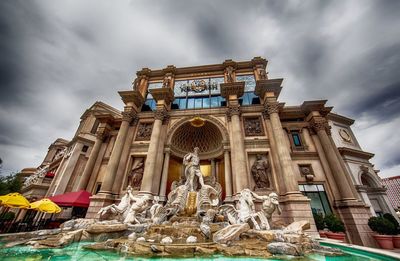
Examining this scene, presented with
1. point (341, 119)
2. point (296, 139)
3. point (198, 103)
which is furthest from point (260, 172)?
point (341, 119)

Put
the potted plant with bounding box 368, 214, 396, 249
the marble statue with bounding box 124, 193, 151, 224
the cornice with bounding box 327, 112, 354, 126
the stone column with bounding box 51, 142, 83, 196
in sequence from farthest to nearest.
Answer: the cornice with bounding box 327, 112, 354, 126
the stone column with bounding box 51, 142, 83, 196
the marble statue with bounding box 124, 193, 151, 224
the potted plant with bounding box 368, 214, 396, 249

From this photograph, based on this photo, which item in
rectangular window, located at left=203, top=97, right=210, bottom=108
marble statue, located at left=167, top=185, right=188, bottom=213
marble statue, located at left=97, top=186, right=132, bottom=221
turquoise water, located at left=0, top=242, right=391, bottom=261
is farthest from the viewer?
rectangular window, located at left=203, top=97, right=210, bottom=108

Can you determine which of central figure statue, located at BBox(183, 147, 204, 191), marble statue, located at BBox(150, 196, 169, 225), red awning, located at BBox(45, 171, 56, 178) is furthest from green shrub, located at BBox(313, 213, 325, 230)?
red awning, located at BBox(45, 171, 56, 178)

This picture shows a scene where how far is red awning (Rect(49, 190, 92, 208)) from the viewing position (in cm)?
1094

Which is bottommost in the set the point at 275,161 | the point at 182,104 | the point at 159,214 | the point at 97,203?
the point at 159,214

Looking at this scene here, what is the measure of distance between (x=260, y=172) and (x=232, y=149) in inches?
104

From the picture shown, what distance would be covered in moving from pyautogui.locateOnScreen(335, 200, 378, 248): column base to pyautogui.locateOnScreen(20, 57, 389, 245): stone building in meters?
0.06

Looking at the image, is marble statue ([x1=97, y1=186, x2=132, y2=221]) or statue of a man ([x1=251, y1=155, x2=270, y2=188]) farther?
statue of a man ([x1=251, y1=155, x2=270, y2=188])

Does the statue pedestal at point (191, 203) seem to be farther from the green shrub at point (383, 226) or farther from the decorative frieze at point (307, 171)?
the green shrub at point (383, 226)

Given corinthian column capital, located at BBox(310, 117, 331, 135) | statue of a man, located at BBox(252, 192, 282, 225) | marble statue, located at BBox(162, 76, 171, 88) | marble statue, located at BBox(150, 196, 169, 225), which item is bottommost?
marble statue, located at BBox(150, 196, 169, 225)

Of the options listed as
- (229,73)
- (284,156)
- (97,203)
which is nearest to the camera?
(284,156)

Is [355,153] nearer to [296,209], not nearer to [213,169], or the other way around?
[296,209]

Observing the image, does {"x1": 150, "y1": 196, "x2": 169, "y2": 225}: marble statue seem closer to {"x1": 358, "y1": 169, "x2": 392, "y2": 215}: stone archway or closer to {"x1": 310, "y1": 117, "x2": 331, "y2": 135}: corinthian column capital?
{"x1": 310, "y1": 117, "x2": 331, "y2": 135}: corinthian column capital

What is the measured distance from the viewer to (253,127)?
1401 cm
